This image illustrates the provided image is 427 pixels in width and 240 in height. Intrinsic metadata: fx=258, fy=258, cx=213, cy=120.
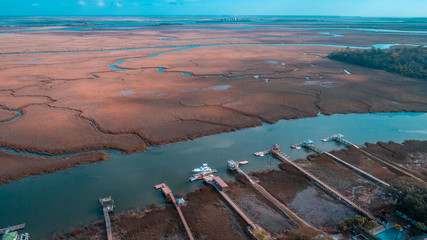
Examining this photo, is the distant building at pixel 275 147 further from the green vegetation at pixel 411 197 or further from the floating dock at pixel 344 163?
the green vegetation at pixel 411 197

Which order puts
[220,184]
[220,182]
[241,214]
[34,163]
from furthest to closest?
[34,163] < [220,182] < [220,184] < [241,214]

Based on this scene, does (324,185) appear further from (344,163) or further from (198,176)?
(198,176)

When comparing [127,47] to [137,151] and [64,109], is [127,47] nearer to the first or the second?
[64,109]

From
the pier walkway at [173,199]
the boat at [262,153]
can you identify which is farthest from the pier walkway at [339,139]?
the pier walkway at [173,199]

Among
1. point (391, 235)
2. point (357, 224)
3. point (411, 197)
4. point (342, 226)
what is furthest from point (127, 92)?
point (411, 197)

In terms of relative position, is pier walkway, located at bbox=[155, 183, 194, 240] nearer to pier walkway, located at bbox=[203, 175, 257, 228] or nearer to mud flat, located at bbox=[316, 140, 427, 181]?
pier walkway, located at bbox=[203, 175, 257, 228]

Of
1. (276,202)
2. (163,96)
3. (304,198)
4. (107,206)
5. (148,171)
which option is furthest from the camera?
(163,96)

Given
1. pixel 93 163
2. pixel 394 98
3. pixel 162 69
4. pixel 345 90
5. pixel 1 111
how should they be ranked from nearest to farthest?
pixel 93 163
pixel 1 111
pixel 394 98
pixel 345 90
pixel 162 69

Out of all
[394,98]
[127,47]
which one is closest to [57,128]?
[394,98]
